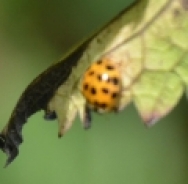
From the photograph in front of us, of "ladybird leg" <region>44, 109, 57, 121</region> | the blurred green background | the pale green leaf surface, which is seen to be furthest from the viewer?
the blurred green background

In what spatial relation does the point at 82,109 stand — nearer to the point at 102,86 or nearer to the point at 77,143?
the point at 102,86

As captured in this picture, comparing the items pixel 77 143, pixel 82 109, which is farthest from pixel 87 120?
pixel 77 143

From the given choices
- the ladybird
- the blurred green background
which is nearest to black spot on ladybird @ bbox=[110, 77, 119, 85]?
the ladybird

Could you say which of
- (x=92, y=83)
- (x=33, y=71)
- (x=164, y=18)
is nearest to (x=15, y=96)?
(x=33, y=71)

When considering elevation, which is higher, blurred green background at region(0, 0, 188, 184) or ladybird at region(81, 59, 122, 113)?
ladybird at region(81, 59, 122, 113)

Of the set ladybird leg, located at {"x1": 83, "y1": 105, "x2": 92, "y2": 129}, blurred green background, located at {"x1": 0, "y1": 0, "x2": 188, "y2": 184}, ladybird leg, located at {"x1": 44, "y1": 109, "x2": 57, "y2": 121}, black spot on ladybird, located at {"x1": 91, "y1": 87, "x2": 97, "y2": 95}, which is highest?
ladybird leg, located at {"x1": 44, "y1": 109, "x2": 57, "y2": 121}

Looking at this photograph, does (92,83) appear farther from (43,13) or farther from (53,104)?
(43,13)

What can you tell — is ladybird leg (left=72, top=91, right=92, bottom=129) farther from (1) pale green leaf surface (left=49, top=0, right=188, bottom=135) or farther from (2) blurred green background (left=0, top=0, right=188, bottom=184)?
(2) blurred green background (left=0, top=0, right=188, bottom=184)
